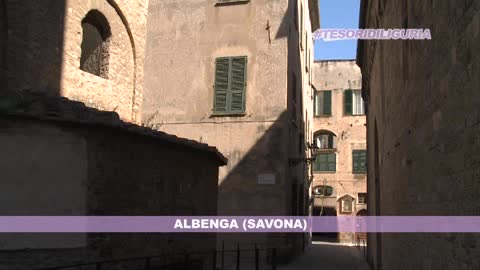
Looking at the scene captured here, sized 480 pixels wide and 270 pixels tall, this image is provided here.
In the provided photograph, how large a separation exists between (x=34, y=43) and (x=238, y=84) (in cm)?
768

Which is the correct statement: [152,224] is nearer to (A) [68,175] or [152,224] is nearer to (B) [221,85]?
(A) [68,175]

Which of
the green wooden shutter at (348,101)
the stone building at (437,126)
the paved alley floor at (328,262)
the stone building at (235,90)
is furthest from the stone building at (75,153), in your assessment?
the green wooden shutter at (348,101)

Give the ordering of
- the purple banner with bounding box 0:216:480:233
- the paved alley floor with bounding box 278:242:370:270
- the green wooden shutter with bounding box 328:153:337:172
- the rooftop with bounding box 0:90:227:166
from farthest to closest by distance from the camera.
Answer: the green wooden shutter with bounding box 328:153:337:172, the paved alley floor with bounding box 278:242:370:270, the rooftop with bounding box 0:90:227:166, the purple banner with bounding box 0:216:480:233

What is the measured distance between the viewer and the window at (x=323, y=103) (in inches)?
1231

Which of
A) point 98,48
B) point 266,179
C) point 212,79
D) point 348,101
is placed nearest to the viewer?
point 98,48

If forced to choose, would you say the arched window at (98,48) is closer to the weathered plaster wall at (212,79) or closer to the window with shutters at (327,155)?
the weathered plaster wall at (212,79)

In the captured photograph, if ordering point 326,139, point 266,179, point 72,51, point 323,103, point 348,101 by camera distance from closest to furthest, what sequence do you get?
point 72,51, point 266,179, point 348,101, point 326,139, point 323,103

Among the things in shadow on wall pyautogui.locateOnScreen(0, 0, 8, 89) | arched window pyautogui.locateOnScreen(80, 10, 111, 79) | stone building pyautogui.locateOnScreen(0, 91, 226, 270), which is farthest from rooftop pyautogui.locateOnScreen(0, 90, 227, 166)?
arched window pyautogui.locateOnScreen(80, 10, 111, 79)

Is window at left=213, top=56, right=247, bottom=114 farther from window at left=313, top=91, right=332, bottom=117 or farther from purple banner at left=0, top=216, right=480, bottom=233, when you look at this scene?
window at left=313, top=91, right=332, bottom=117

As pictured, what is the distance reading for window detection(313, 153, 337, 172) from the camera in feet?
100

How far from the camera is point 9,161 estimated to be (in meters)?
6.45

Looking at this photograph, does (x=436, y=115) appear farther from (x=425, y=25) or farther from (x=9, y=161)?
(x=9, y=161)

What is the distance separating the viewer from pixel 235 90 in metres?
16.7

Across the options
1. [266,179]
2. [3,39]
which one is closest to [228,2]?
[266,179]
